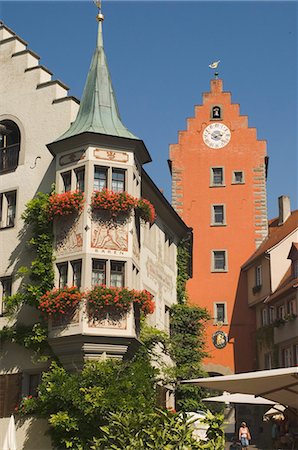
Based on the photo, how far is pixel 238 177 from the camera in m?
46.3

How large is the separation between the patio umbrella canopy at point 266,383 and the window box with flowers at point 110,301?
26.6 feet

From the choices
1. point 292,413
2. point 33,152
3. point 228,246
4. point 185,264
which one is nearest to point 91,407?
point 292,413

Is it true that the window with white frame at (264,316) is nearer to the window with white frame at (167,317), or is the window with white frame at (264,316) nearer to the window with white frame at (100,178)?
the window with white frame at (167,317)

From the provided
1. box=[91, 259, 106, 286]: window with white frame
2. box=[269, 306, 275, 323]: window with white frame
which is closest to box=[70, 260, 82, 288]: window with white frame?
box=[91, 259, 106, 286]: window with white frame

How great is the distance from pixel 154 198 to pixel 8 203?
229 inches

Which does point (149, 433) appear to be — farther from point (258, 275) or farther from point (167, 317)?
point (258, 275)

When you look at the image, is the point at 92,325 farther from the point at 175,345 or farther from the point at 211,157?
the point at 211,157

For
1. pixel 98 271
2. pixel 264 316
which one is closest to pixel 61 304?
pixel 98 271

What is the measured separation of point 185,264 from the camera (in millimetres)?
33812

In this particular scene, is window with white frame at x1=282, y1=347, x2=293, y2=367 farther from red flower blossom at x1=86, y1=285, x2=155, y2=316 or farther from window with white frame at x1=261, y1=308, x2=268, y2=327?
red flower blossom at x1=86, y1=285, x2=155, y2=316

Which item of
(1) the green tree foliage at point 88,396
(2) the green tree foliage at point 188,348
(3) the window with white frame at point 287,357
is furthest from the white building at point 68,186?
(3) the window with white frame at point 287,357

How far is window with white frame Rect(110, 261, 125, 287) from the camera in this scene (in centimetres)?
2320

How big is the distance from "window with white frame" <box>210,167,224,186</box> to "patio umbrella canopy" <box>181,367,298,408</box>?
3216 centimetres

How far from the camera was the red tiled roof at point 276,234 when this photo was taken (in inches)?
1686
